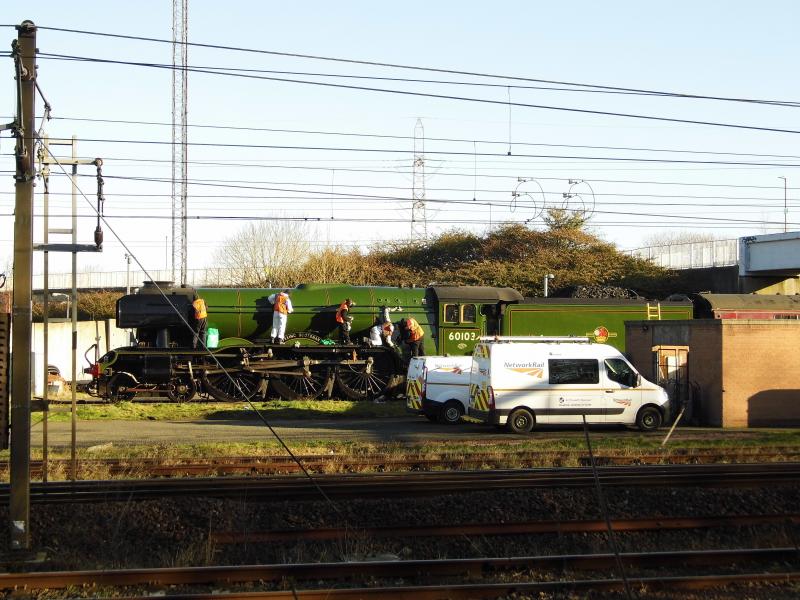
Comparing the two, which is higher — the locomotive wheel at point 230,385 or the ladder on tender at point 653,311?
the ladder on tender at point 653,311

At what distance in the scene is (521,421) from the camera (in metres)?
19.0

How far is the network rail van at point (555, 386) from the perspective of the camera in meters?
18.8

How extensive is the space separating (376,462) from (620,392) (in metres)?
7.11

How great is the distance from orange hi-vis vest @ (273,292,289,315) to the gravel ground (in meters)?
14.5

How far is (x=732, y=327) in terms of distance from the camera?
21000 millimetres

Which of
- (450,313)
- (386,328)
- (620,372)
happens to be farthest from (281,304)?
(620,372)

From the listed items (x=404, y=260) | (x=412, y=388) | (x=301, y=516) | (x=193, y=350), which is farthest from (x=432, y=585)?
(x=404, y=260)

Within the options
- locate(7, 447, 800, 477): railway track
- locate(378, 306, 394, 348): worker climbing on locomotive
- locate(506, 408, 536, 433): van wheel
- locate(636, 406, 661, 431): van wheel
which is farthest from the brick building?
locate(378, 306, 394, 348): worker climbing on locomotive

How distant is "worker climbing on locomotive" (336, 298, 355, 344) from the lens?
2583cm

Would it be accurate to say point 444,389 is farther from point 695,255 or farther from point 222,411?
point 695,255

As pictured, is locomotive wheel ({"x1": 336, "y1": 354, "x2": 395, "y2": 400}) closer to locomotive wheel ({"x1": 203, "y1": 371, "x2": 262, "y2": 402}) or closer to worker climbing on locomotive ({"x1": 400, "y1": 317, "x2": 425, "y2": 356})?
worker climbing on locomotive ({"x1": 400, "y1": 317, "x2": 425, "y2": 356})

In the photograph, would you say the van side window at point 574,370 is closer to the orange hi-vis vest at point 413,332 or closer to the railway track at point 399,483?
the railway track at point 399,483

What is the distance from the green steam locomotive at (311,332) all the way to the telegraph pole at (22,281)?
1543cm

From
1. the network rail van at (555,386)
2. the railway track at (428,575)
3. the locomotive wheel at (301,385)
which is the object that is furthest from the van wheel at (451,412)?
the railway track at (428,575)
